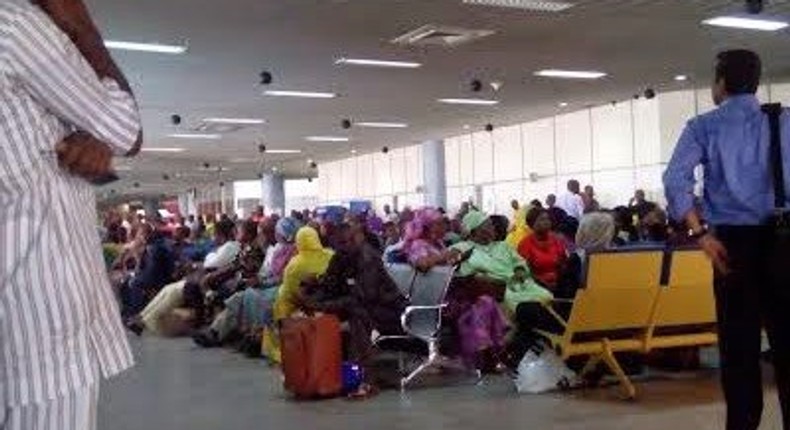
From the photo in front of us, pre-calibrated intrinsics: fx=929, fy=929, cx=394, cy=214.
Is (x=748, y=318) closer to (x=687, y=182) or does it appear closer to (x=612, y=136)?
(x=687, y=182)

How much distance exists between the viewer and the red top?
7441 millimetres

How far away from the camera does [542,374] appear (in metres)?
6.02

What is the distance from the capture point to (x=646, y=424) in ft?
16.2

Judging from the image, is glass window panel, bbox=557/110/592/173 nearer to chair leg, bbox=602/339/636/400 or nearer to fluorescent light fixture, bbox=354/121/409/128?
fluorescent light fixture, bbox=354/121/409/128

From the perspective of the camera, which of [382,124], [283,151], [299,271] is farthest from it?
[283,151]

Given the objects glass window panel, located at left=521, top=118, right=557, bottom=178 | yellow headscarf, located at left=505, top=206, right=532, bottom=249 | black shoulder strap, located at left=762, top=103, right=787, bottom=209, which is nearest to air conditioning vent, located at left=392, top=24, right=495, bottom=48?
yellow headscarf, located at left=505, top=206, right=532, bottom=249

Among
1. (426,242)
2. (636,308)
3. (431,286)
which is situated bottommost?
(636,308)

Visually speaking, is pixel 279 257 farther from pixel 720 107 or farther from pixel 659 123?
pixel 659 123

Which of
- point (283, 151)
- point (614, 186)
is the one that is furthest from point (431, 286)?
point (283, 151)

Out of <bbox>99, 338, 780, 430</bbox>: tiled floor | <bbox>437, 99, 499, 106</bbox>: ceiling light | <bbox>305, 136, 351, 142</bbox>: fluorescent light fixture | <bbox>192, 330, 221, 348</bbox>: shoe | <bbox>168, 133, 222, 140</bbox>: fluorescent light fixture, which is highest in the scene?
<bbox>437, 99, 499, 106</bbox>: ceiling light

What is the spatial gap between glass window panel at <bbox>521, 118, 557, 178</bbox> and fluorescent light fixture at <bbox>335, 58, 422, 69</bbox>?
8.66 metres

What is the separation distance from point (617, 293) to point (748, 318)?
2.66 m

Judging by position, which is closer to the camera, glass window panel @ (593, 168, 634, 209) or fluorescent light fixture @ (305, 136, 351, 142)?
glass window panel @ (593, 168, 634, 209)

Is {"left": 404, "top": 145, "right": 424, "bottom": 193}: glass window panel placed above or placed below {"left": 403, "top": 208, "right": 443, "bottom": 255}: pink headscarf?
above
